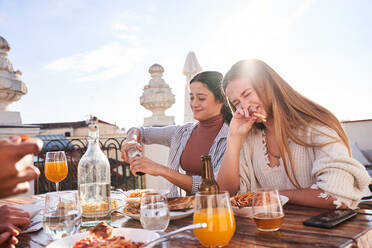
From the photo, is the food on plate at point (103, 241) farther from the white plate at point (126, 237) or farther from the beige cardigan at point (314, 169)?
the beige cardigan at point (314, 169)

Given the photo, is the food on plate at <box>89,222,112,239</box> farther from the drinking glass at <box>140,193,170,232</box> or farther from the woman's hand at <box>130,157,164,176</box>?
the woman's hand at <box>130,157,164,176</box>

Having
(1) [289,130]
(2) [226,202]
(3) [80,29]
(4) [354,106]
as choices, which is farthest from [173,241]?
(4) [354,106]

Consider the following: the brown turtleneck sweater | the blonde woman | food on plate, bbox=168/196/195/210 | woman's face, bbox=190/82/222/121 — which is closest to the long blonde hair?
the blonde woman

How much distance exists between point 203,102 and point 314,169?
131cm

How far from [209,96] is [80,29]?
4.65 m

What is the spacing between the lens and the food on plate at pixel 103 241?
911 mm

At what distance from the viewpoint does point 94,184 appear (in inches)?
54.5

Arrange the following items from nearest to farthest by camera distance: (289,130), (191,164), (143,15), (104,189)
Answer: (104,189), (289,130), (191,164), (143,15)

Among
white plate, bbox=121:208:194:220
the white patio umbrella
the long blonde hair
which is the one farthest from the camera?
the white patio umbrella

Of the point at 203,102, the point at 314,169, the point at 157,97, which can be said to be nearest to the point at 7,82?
the point at 157,97

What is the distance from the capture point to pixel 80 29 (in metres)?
6.22

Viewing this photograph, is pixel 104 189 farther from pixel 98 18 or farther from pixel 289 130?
pixel 98 18

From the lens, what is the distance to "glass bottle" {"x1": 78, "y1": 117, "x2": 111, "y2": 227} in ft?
4.34

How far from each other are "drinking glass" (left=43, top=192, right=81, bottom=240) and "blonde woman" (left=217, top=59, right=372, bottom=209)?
987 mm
